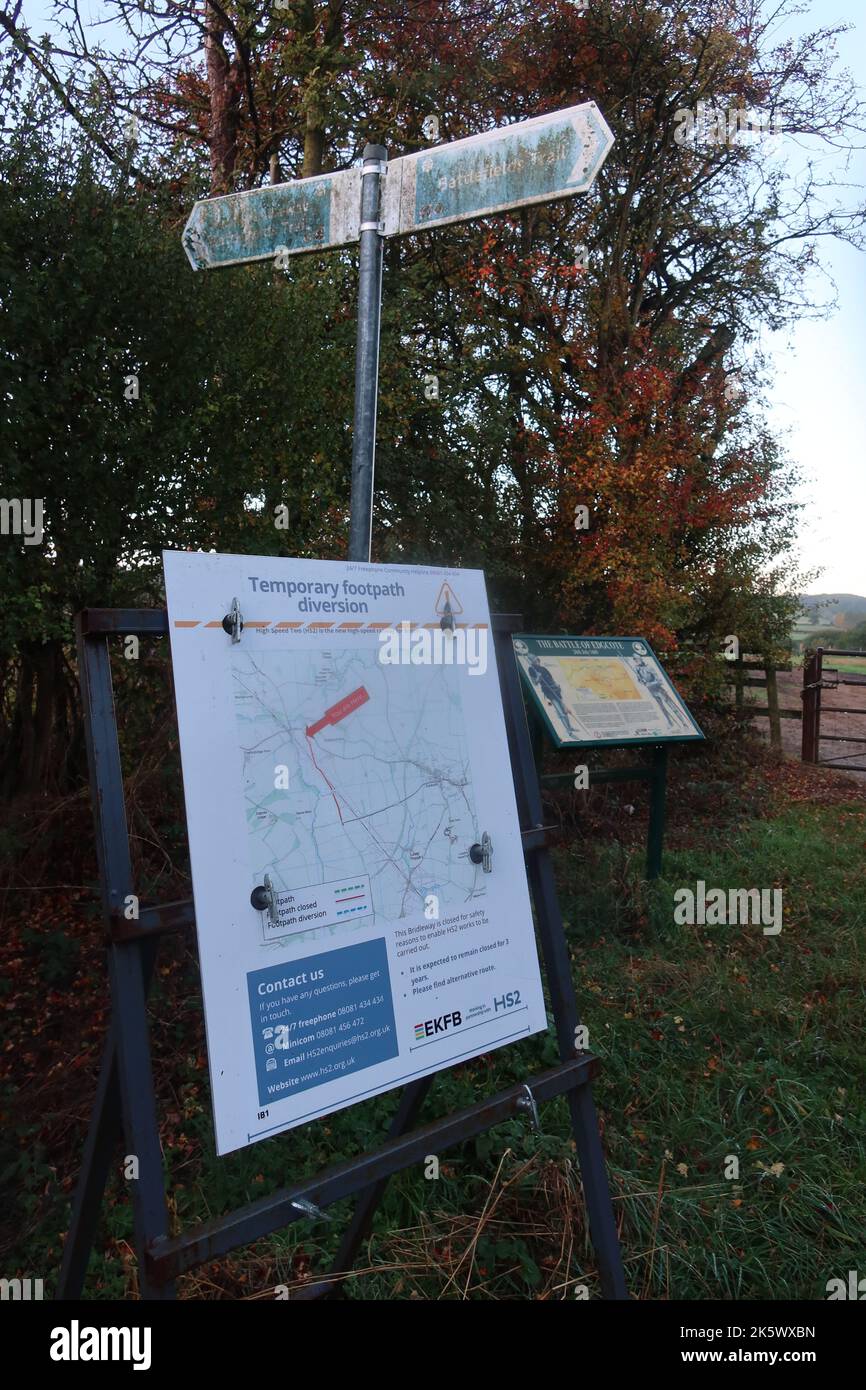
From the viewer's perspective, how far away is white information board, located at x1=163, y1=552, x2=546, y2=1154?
1817mm

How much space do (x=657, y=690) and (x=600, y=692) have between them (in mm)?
620

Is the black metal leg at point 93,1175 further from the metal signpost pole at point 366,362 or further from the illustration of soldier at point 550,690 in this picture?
the illustration of soldier at point 550,690

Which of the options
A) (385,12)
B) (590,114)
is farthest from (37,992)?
(385,12)

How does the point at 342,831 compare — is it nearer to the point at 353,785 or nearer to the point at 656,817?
the point at 353,785

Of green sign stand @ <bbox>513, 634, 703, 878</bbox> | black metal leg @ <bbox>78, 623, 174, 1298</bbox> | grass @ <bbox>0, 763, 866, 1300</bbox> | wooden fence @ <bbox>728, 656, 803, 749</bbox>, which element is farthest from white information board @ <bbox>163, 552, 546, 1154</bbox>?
wooden fence @ <bbox>728, 656, 803, 749</bbox>

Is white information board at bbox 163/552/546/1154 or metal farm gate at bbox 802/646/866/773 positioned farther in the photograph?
metal farm gate at bbox 802/646/866/773

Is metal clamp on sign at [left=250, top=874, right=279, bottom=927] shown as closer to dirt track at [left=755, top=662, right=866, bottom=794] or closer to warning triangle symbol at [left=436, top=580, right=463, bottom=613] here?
warning triangle symbol at [left=436, top=580, right=463, bottom=613]

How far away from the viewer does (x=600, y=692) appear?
20.1 feet

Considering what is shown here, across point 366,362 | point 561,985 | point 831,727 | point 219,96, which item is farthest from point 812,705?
point 366,362

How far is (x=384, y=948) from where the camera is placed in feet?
6.77

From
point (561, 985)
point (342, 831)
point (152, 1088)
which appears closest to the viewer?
point (152, 1088)

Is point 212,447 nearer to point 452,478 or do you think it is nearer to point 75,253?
point 75,253

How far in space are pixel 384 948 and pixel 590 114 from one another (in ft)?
6.89

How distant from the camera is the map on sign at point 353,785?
6.30ft
